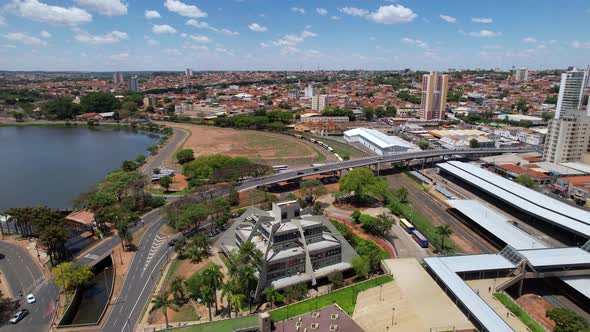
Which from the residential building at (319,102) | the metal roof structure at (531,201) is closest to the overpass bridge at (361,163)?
the metal roof structure at (531,201)

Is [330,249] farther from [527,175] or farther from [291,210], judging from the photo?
[527,175]

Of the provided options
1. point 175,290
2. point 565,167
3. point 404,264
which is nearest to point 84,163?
point 175,290

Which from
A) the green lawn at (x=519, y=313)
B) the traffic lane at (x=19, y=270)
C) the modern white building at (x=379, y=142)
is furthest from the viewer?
the modern white building at (x=379, y=142)

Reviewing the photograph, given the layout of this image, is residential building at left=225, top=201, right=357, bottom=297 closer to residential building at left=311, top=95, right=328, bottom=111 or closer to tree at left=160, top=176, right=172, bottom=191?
tree at left=160, top=176, right=172, bottom=191

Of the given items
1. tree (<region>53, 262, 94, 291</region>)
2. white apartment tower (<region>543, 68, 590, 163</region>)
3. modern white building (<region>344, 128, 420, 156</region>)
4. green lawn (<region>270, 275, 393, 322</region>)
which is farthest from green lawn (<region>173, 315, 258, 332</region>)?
white apartment tower (<region>543, 68, 590, 163</region>)

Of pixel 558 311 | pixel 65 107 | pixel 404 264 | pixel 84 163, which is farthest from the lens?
pixel 65 107

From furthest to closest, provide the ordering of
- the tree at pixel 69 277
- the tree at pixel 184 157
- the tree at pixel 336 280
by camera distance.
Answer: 1. the tree at pixel 184 157
2. the tree at pixel 336 280
3. the tree at pixel 69 277

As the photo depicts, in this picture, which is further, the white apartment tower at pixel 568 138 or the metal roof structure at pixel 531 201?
the white apartment tower at pixel 568 138

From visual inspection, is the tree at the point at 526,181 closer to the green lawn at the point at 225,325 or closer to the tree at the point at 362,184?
the tree at the point at 362,184

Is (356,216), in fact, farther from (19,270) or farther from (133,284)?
(19,270)
